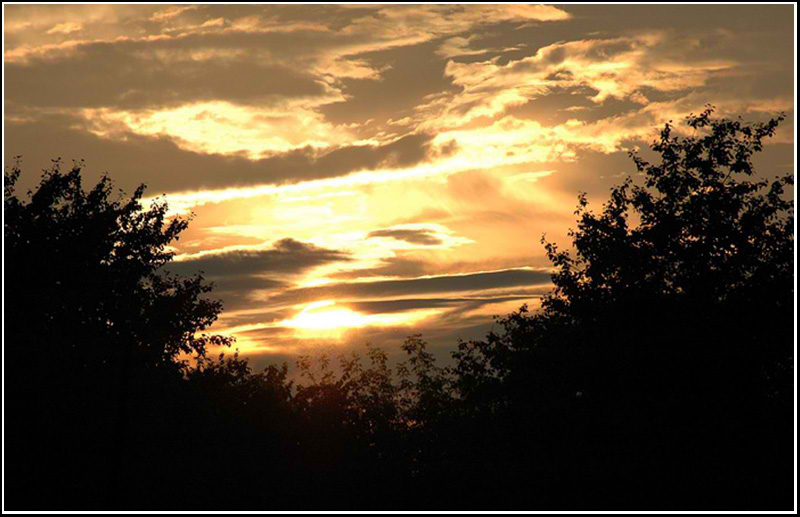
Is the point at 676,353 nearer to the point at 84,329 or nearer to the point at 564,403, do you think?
the point at 564,403

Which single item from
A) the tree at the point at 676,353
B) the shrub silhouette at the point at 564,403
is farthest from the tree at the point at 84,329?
the tree at the point at 676,353

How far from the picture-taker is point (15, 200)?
149 feet

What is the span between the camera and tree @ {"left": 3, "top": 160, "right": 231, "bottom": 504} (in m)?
29.8

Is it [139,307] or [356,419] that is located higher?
[139,307]

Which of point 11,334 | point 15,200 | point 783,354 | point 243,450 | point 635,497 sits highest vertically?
point 15,200

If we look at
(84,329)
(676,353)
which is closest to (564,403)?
(676,353)

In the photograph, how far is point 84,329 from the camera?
44531mm

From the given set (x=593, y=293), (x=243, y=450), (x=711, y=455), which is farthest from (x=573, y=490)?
(x=243, y=450)

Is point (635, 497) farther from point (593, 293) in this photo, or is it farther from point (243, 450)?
point (243, 450)

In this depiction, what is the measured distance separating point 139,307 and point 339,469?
16681 millimetres

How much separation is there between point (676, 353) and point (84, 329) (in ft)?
98.0

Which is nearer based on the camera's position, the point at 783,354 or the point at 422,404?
the point at 783,354

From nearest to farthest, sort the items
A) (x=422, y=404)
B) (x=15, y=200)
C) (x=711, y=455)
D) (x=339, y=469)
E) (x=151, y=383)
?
(x=711, y=455)
(x=151, y=383)
(x=339, y=469)
(x=15, y=200)
(x=422, y=404)

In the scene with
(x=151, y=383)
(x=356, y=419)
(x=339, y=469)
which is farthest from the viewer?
(x=356, y=419)
